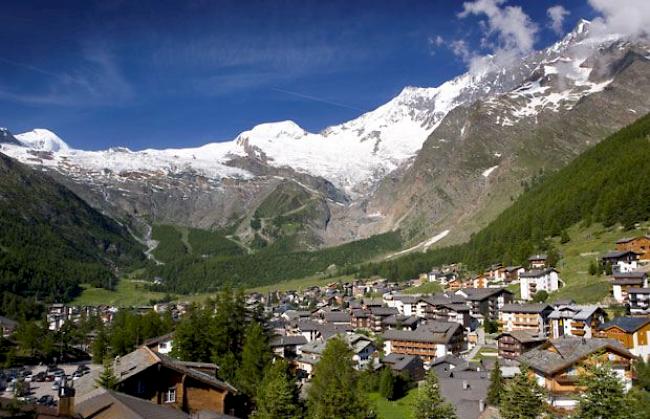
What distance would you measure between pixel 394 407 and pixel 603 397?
51343mm

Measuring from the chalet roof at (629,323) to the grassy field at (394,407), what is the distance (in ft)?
90.8

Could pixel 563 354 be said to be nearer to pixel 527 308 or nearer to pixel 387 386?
pixel 387 386

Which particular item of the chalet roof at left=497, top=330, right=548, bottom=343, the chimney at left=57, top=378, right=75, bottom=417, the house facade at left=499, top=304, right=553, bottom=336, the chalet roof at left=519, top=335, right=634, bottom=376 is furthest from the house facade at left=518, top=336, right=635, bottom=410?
the house facade at left=499, top=304, right=553, bottom=336

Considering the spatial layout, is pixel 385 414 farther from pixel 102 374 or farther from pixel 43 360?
pixel 43 360

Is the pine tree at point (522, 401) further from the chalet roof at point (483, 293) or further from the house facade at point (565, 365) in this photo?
the chalet roof at point (483, 293)

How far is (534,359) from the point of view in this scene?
5691cm

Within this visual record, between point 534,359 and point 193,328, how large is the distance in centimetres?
3384

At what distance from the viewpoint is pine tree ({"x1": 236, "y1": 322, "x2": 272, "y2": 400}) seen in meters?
51.6

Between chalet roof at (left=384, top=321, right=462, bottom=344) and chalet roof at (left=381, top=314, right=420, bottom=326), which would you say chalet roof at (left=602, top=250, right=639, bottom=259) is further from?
chalet roof at (left=381, top=314, right=420, bottom=326)

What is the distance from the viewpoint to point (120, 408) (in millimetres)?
26703

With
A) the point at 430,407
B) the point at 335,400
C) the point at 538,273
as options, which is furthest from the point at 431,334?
the point at 335,400

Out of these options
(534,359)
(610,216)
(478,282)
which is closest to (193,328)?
(534,359)

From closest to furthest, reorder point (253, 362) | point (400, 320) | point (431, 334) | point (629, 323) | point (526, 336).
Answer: point (253, 362)
point (629, 323)
point (526, 336)
point (431, 334)
point (400, 320)

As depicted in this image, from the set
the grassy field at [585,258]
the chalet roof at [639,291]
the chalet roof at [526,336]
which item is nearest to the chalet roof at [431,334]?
the chalet roof at [526,336]
